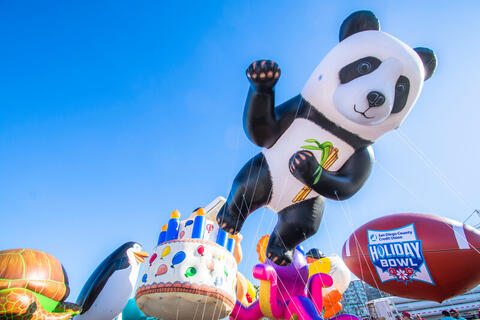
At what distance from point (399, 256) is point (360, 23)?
4190mm

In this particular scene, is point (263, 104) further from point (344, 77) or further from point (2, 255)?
point (2, 255)

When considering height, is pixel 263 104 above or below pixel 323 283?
above

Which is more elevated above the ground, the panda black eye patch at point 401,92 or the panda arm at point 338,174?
the panda black eye patch at point 401,92

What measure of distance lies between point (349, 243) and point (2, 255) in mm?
6177

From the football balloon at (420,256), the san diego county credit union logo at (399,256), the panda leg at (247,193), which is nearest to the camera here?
the panda leg at (247,193)

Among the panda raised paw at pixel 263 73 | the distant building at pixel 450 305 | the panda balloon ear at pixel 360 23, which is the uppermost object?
the panda balloon ear at pixel 360 23

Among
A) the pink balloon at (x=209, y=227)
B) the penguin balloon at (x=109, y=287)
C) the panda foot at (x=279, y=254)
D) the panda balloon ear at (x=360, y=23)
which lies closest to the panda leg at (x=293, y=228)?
the panda foot at (x=279, y=254)

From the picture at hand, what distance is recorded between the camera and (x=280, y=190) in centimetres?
274

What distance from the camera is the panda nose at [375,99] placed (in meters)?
2.20

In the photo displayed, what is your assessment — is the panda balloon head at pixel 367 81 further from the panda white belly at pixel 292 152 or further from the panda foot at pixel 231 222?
the panda foot at pixel 231 222

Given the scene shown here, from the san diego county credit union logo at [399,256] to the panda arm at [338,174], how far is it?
10.1 ft

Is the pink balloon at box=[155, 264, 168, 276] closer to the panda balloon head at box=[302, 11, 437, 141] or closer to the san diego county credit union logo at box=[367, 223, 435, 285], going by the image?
the panda balloon head at box=[302, 11, 437, 141]

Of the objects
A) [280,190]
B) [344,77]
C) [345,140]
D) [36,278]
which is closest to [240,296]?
[36,278]

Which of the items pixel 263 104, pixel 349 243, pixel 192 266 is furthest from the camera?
pixel 349 243
